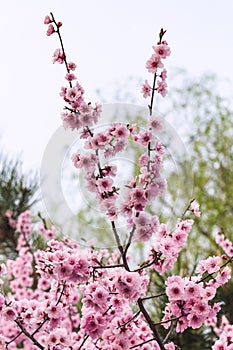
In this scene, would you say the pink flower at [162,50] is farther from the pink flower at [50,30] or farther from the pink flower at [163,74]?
the pink flower at [50,30]

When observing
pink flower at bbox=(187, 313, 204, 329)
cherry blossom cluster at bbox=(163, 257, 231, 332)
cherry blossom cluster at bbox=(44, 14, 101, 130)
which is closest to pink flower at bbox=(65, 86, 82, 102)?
cherry blossom cluster at bbox=(44, 14, 101, 130)

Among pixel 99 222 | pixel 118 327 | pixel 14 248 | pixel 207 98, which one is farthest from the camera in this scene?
pixel 207 98

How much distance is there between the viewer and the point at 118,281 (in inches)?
62.4

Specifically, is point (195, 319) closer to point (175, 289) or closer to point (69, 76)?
point (175, 289)

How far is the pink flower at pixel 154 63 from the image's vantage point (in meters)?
1.69

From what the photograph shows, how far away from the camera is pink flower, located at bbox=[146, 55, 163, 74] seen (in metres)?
1.69

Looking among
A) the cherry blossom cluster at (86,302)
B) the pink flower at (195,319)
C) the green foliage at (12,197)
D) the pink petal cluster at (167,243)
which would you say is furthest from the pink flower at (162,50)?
the green foliage at (12,197)

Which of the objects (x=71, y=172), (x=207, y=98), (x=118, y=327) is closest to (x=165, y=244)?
(x=118, y=327)

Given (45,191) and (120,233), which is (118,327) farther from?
(45,191)

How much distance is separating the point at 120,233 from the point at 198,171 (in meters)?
5.24

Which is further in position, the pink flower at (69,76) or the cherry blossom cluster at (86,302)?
the pink flower at (69,76)

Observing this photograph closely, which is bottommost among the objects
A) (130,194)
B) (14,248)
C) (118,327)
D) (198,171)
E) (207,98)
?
(118,327)

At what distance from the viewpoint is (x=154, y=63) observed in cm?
169

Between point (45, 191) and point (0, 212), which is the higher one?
point (0, 212)
